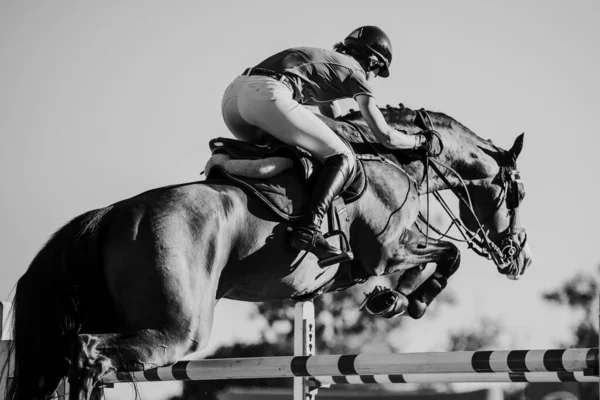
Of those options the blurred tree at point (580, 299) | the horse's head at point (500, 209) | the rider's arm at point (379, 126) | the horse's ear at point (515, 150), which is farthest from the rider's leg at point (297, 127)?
the blurred tree at point (580, 299)

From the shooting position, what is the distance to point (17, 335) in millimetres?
5043

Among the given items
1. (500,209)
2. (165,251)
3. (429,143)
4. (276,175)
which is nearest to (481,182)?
(500,209)

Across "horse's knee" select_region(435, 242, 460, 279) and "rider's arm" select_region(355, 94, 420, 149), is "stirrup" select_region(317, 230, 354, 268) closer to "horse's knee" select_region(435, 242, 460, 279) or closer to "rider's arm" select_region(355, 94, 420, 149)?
"rider's arm" select_region(355, 94, 420, 149)

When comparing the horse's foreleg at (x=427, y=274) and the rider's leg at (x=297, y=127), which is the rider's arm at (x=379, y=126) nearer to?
the rider's leg at (x=297, y=127)

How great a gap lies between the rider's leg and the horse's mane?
59 centimetres

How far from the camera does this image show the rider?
562 cm

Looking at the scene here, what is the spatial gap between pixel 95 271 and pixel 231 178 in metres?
0.93

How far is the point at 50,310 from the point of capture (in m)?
5.04

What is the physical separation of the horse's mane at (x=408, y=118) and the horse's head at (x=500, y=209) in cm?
24

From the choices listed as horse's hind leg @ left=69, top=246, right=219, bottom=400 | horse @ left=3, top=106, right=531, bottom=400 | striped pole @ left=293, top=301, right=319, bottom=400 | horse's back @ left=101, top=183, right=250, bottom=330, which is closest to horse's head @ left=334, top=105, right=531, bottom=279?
horse @ left=3, top=106, right=531, bottom=400

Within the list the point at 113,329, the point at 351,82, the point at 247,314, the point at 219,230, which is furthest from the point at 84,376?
the point at 247,314

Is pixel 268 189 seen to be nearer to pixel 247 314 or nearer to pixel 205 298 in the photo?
pixel 205 298

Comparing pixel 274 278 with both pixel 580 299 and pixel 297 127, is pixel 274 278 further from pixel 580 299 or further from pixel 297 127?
pixel 580 299

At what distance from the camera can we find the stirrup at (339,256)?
18.6ft
